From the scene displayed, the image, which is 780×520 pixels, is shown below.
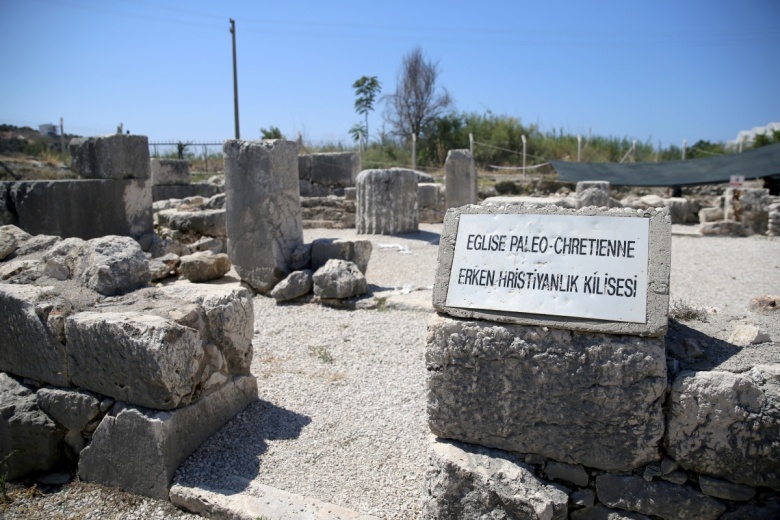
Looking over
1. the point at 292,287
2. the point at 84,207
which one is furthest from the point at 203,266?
the point at 84,207

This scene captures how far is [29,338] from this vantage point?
3.21 meters

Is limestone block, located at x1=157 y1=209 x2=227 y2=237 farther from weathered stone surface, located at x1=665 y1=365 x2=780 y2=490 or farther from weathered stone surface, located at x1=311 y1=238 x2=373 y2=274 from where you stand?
weathered stone surface, located at x1=665 y1=365 x2=780 y2=490

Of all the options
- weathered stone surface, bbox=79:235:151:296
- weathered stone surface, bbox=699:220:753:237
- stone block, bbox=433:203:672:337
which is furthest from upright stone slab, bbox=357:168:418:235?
stone block, bbox=433:203:672:337

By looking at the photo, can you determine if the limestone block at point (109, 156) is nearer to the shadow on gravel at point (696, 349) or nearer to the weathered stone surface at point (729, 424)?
the shadow on gravel at point (696, 349)

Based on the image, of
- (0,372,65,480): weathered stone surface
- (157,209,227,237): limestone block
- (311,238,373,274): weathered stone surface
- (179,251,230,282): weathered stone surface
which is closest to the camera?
(0,372,65,480): weathered stone surface

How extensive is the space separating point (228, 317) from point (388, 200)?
787 cm

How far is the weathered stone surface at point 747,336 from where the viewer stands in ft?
8.07

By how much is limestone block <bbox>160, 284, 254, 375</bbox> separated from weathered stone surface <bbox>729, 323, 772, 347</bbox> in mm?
2549

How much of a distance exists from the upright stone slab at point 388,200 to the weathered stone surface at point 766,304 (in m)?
7.85

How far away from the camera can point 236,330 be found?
11.2 feet

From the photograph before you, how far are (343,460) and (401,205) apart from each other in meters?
8.29

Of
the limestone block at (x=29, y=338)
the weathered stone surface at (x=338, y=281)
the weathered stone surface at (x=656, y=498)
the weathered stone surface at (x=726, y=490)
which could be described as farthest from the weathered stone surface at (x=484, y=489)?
the weathered stone surface at (x=338, y=281)

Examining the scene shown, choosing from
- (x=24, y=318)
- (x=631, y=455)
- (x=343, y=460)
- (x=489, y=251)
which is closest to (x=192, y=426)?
(x=343, y=460)

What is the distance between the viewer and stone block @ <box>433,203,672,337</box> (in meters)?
2.18
